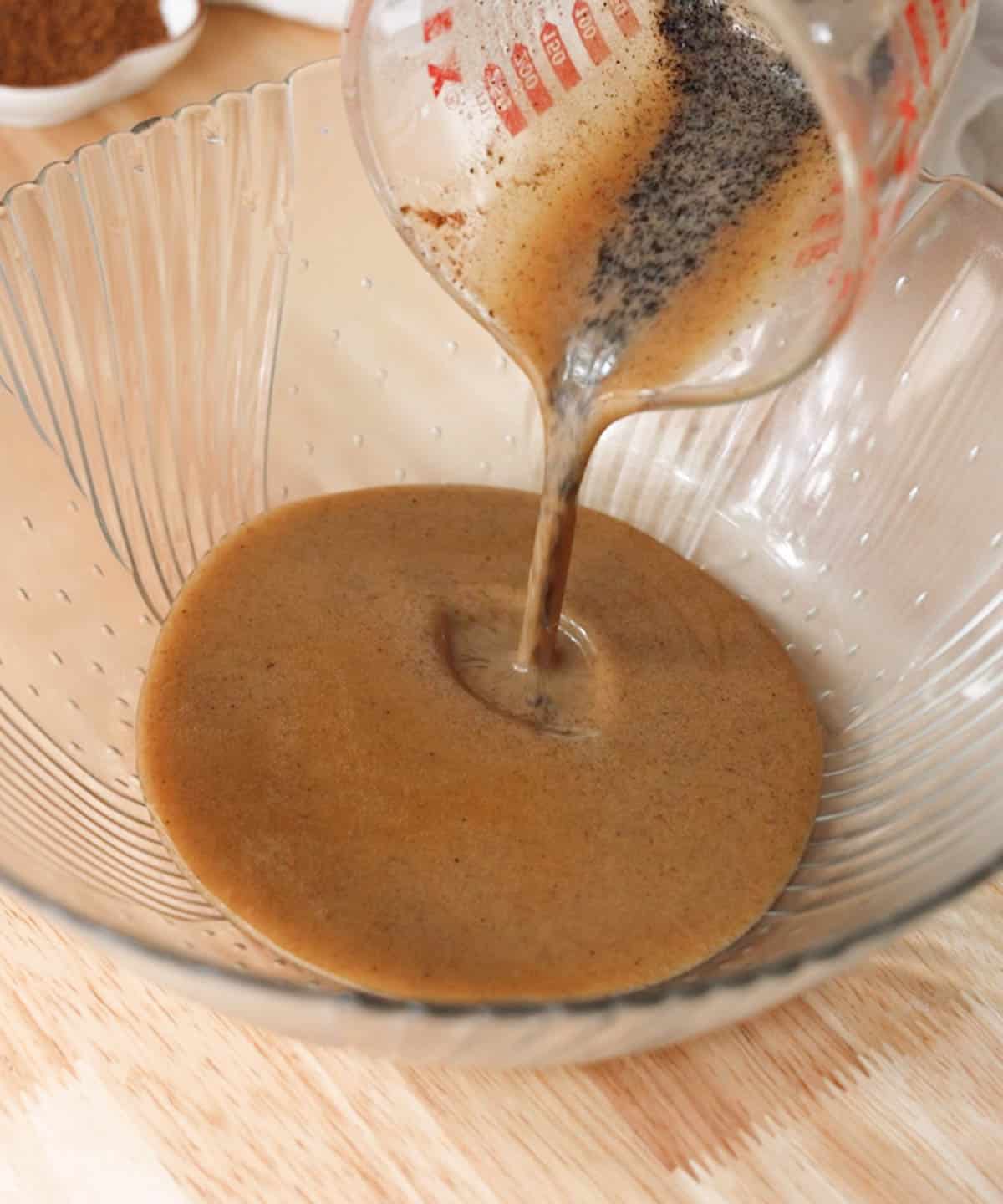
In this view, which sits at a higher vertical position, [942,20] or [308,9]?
[942,20]

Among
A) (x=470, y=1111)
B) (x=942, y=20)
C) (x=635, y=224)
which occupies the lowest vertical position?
(x=470, y=1111)

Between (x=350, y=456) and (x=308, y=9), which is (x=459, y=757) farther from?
(x=308, y=9)

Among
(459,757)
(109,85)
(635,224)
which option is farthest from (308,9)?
(459,757)

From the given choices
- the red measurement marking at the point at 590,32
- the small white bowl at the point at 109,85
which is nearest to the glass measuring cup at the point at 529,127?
the red measurement marking at the point at 590,32

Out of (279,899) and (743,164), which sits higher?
(743,164)

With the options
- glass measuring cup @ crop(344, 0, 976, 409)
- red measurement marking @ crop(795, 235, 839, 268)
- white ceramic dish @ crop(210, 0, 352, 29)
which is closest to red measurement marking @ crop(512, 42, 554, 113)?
glass measuring cup @ crop(344, 0, 976, 409)

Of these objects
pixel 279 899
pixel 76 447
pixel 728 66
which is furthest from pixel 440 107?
pixel 279 899

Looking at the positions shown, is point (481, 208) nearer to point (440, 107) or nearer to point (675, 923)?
point (440, 107)
